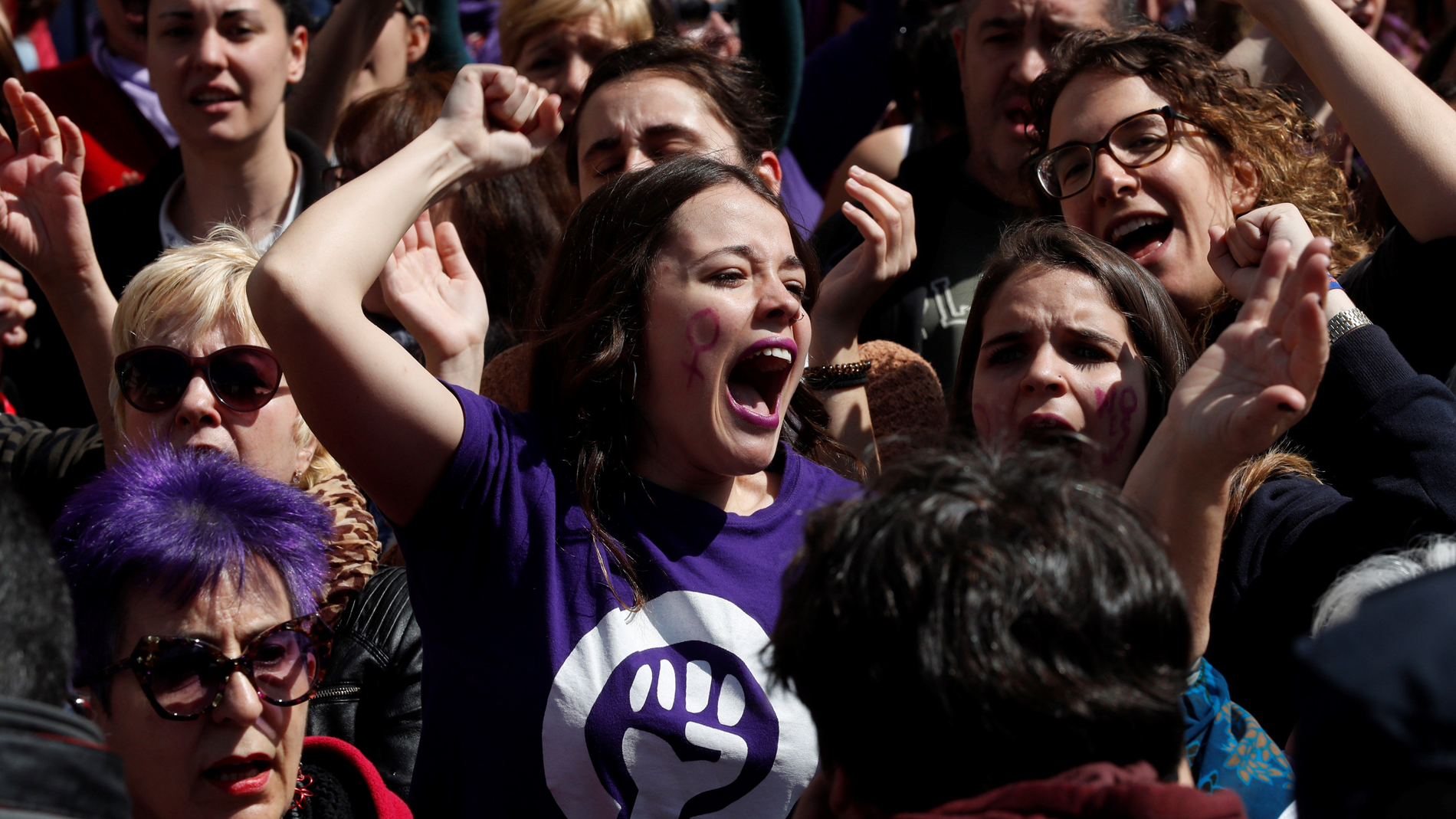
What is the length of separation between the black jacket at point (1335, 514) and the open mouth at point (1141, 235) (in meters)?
0.65

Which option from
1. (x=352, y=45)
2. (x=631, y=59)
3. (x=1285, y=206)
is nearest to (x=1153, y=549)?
(x=1285, y=206)

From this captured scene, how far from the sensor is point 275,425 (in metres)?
2.64

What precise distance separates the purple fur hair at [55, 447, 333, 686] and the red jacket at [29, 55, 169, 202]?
255 centimetres

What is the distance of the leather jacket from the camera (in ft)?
7.47

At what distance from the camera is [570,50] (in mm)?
3936

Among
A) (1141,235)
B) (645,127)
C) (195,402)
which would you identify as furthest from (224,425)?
(1141,235)

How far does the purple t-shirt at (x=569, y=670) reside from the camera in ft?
6.06

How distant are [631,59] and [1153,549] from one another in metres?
2.34

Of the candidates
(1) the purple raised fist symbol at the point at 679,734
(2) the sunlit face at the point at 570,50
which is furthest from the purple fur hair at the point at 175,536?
(2) the sunlit face at the point at 570,50

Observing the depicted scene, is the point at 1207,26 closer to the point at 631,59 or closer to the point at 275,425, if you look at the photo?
the point at 631,59

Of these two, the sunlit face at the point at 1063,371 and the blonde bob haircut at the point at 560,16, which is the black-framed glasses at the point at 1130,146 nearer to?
the sunlit face at the point at 1063,371

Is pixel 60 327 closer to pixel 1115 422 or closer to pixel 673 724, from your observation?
Result: pixel 673 724

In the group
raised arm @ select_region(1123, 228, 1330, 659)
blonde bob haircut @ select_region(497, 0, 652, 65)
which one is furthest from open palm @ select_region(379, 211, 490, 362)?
blonde bob haircut @ select_region(497, 0, 652, 65)

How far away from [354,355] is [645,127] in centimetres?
150
